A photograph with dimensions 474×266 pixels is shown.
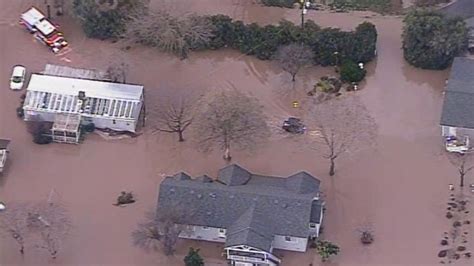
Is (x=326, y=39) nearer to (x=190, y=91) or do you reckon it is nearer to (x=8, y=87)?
(x=190, y=91)

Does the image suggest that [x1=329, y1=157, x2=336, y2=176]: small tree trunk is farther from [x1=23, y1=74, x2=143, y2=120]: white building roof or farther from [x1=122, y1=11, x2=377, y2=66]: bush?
[x1=23, y1=74, x2=143, y2=120]: white building roof

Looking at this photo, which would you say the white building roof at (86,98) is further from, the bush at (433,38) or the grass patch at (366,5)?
the bush at (433,38)

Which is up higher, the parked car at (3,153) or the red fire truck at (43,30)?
the red fire truck at (43,30)

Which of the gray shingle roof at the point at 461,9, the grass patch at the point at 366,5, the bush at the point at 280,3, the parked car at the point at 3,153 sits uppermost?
the gray shingle roof at the point at 461,9

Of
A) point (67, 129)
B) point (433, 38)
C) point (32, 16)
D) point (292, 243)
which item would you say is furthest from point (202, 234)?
point (32, 16)

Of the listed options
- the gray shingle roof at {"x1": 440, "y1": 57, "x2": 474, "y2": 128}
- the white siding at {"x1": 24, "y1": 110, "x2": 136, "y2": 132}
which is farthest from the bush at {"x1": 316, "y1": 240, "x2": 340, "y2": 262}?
the white siding at {"x1": 24, "y1": 110, "x2": 136, "y2": 132}

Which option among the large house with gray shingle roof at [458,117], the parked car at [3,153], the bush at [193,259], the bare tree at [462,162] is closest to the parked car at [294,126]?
the large house with gray shingle roof at [458,117]

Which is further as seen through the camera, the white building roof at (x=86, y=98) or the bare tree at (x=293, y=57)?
the bare tree at (x=293, y=57)
